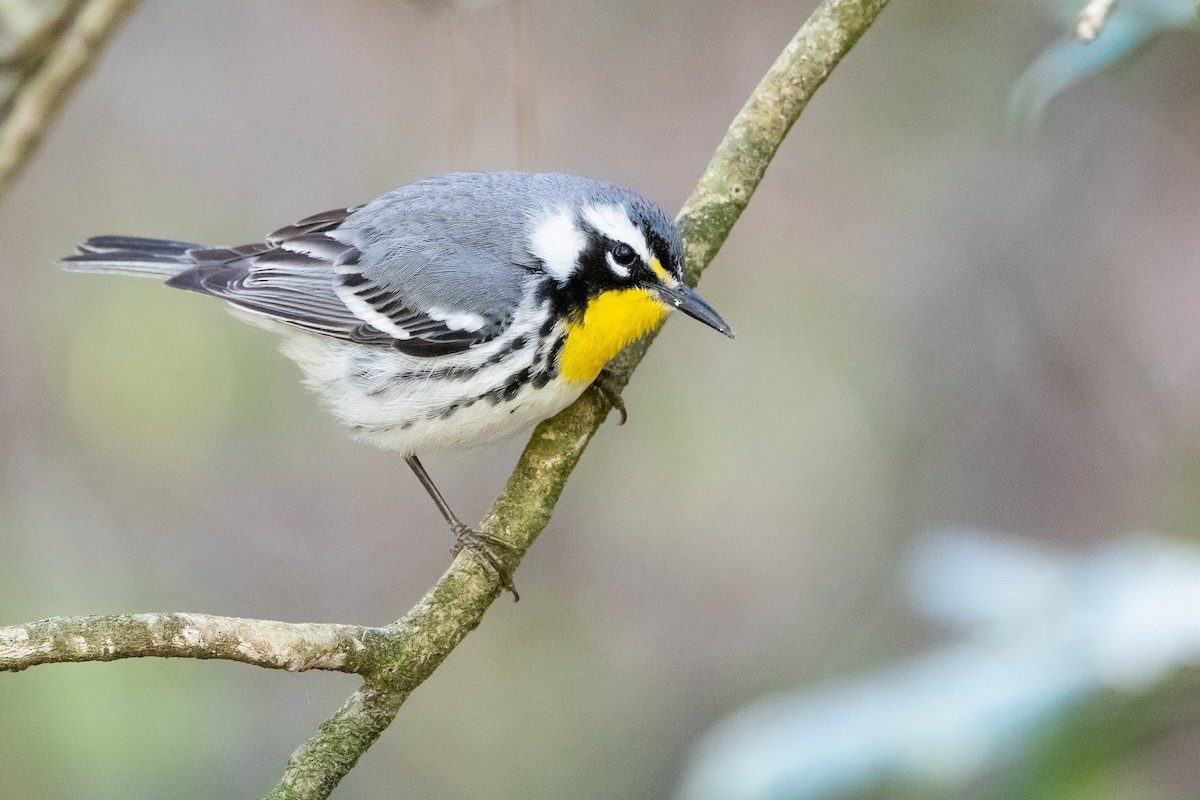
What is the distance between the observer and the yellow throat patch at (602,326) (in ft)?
10.6

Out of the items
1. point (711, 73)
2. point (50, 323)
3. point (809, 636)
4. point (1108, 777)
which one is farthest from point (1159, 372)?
point (50, 323)

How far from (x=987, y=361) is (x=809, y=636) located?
164cm

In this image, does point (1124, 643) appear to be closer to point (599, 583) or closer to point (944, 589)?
point (944, 589)

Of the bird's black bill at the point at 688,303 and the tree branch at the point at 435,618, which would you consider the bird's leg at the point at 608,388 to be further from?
the bird's black bill at the point at 688,303

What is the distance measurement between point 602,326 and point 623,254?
215mm

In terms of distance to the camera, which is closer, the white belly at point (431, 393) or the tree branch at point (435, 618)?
the tree branch at point (435, 618)

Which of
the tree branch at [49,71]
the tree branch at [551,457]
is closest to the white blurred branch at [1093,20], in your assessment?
the tree branch at [551,457]

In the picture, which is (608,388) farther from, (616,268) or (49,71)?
(49,71)

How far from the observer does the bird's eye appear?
Answer: 3297 millimetres

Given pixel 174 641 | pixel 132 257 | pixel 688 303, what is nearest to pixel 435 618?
pixel 174 641

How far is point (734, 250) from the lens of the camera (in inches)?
247

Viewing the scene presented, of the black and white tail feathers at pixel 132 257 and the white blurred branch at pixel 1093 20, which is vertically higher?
the white blurred branch at pixel 1093 20

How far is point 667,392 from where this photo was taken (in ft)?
19.8

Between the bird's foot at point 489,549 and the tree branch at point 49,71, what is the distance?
140cm
